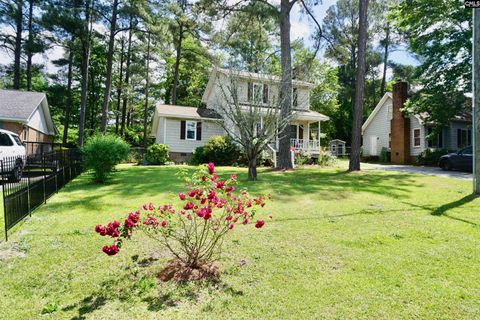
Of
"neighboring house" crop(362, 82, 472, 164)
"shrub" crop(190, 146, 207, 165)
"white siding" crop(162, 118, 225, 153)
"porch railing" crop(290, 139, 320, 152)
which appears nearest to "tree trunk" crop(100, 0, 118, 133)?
"white siding" crop(162, 118, 225, 153)

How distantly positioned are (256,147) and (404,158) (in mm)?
17630

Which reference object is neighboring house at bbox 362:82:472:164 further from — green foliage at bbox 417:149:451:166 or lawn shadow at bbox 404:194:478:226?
lawn shadow at bbox 404:194:478:226

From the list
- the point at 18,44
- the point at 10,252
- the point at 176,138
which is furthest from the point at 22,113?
the point at 10,252

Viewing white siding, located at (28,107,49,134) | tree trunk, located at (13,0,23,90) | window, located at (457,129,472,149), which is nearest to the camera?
white siding, located at (28,107,49,134)

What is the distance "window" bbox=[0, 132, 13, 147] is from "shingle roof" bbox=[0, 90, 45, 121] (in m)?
7.13

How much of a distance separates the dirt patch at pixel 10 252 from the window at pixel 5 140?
9160mm

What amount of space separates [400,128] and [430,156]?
Result: 4011mm

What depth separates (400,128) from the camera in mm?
24500

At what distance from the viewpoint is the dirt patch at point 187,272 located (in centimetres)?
403

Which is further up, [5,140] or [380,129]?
[380,129]

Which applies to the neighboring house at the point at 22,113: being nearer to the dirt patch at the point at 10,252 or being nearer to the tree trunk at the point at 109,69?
the tree trunk at the point at 109,69

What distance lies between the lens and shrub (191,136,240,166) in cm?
1927

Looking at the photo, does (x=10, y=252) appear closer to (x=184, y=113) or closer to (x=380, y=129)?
(x=184, y=113)

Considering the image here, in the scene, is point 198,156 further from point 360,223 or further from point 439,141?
point 439,141
